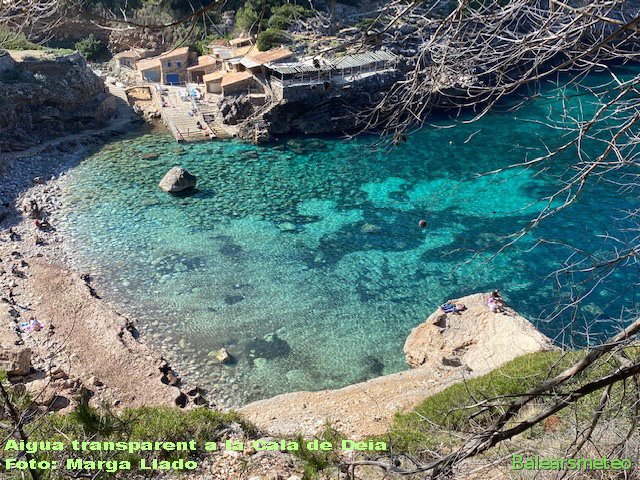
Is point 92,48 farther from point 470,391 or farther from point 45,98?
point 470,391

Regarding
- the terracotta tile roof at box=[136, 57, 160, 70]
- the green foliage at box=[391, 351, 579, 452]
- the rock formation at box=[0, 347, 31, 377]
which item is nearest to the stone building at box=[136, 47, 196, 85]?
the terracotta tile roof at box=[136, 57, 160, 70]

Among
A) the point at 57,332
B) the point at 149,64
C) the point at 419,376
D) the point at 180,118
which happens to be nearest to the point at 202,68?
the point at 149,64

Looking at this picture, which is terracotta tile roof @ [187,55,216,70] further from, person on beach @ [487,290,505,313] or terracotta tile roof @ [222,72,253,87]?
person on beach @ [487,290,505,313]

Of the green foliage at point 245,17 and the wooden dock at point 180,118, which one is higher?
the green foliage at point 245,17

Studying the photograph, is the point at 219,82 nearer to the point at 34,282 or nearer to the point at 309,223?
the point at 309,223

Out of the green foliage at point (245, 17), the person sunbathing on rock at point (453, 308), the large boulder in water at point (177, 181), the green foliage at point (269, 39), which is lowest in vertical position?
the person sunbathing on rock at point (453, 308)

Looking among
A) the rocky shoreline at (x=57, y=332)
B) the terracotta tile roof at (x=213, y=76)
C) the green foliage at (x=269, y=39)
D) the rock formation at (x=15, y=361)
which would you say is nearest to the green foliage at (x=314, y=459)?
the rocky shoreline at (x=57, y=332)

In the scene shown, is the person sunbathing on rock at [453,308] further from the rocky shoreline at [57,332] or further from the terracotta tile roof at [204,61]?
the terracotta tile roof at [204,61]
